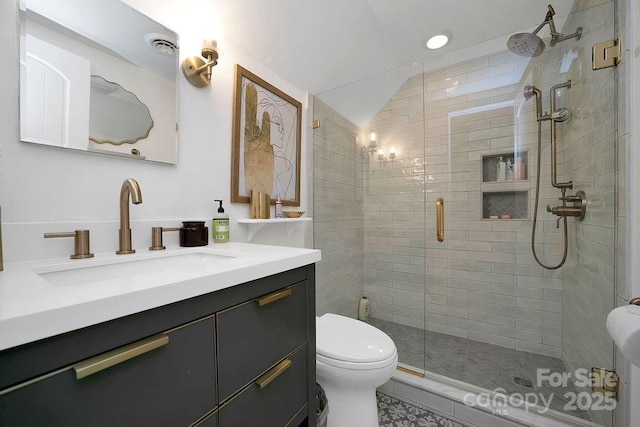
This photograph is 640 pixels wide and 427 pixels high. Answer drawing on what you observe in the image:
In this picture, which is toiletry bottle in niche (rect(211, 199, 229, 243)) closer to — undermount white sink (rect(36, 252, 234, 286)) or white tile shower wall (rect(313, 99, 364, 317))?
undermount white sink (rect(36, 252, 234, 286))

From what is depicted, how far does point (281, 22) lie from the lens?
1469 mm

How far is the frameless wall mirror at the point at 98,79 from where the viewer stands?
80cm

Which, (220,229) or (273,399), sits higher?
(220,229)

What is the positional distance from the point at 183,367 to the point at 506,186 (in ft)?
7.75

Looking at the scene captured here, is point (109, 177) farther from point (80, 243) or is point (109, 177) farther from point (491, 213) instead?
point (491, 213)

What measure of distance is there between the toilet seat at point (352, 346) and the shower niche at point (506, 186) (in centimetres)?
147

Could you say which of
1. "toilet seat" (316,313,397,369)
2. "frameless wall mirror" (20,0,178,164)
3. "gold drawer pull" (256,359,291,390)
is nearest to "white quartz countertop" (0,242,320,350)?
"gold drawer pull" (256,359,291,390)

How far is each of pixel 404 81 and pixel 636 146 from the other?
5.32 feet

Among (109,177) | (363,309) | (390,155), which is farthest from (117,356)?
(390,155)

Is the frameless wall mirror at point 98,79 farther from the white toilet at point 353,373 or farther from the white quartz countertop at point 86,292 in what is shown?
the white toilet at point 353,373

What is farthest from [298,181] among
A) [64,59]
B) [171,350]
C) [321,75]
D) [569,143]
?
[569,143]

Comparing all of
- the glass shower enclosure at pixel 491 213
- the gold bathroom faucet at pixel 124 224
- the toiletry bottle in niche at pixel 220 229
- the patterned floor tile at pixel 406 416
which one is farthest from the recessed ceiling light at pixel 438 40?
the patterned floor tile at pixel 406 416

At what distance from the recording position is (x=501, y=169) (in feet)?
6.86

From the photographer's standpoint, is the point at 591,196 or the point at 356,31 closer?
the point at 591,196
